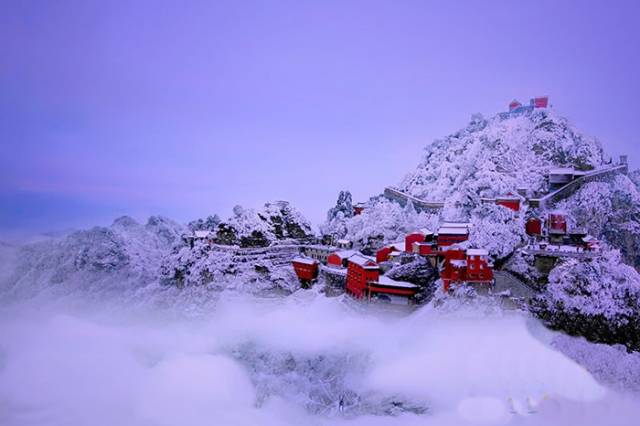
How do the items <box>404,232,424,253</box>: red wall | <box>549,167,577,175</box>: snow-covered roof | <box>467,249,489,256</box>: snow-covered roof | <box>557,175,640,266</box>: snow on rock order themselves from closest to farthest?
<box>467,249,489,256</box>: snow-covered roof, <box>557,175,640,266</box>: snow on rock, <box>404,232,424,253</box>: red wall, <box>549,167,577,175</box>: snow-covered roof

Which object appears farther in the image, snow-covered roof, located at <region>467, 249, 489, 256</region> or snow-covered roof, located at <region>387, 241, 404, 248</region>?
snow-covered roof, located at <region>387, 241, 404, 248</region>

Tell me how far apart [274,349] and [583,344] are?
542 cm

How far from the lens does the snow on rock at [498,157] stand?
11.3 metres

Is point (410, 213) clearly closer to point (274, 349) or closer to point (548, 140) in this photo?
point (548, 140)

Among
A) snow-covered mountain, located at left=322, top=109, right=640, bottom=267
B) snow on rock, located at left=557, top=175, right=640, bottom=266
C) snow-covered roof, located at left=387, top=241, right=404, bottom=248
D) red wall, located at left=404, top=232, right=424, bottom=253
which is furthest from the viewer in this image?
snow-covered roof, located at left=387, top=241, right=404, bottom=248

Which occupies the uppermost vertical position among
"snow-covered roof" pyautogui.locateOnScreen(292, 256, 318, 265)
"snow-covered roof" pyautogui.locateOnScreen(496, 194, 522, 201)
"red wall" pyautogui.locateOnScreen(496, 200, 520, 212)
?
"snow-covered roof" pyautogui.locateOnScreen(496, 194, 522, 201)

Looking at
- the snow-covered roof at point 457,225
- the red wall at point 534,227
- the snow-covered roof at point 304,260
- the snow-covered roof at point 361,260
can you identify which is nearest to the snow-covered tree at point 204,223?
the snow-covered roof at point 304,260

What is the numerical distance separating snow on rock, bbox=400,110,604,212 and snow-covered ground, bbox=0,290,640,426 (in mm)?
4389

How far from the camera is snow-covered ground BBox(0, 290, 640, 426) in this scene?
655 cm

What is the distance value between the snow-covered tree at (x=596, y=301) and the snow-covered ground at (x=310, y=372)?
367mm

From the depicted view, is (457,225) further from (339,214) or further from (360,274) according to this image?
(339,214)

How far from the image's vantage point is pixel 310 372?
25.8 ft

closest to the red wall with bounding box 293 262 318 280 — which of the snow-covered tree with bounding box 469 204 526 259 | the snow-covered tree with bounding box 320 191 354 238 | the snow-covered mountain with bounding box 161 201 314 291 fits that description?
the snow-covered mountain with bounding box 161 201 314 291

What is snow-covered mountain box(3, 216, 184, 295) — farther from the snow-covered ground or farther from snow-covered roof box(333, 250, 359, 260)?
snow-covered roof box(333, 250, 359, 260)
